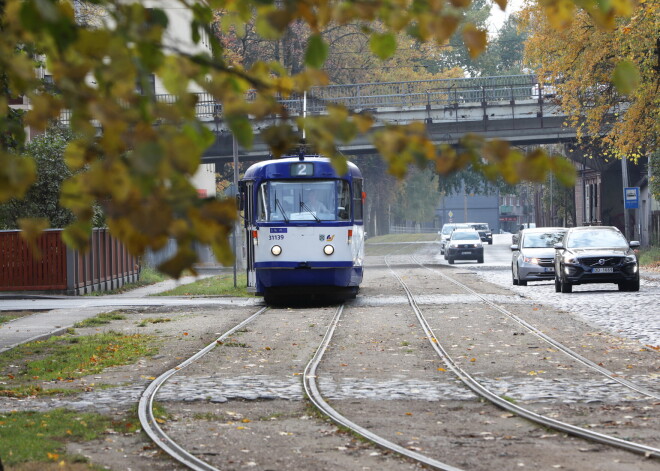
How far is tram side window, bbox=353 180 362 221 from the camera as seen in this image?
981 inches

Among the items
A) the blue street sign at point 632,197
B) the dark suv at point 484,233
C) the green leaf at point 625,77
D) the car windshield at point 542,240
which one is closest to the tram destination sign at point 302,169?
the car windshield at point 542,240

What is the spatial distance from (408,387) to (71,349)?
660 centimetres

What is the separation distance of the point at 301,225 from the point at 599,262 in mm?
7512

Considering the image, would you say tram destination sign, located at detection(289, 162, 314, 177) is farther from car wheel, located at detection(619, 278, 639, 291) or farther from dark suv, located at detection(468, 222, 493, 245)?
dark suv, located at detection(468, 222, 493, 245)

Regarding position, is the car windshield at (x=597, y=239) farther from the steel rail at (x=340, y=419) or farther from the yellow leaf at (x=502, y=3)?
the yellow leaf at (x=502, y=3)

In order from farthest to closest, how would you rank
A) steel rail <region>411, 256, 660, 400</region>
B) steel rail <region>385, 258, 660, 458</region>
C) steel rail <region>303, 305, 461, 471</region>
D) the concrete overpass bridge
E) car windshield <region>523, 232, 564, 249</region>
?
the concrete overpass bridge, car windshield <region>523, 232, 564, 249</region>, steel rail <region>411, 256, 660, 400</region>, steel rail <region>385, 258, 660, 458</region>, steel rail <region>303, 305, 461, 471</region>

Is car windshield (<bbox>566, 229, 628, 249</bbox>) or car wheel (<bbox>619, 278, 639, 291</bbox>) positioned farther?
car windshield (<bbox>566, 229, 628, 249</bbox>)

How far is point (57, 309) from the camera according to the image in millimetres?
25953

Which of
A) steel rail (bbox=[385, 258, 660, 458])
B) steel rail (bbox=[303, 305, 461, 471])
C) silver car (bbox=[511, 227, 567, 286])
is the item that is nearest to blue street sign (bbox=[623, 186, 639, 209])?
silver car (bbox=[511, 227, 567, 286])

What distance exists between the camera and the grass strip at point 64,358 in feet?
43.1

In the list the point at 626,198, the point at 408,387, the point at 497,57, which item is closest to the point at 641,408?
the point at 408,387

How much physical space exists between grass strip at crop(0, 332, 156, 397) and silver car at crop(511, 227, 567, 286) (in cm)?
1647

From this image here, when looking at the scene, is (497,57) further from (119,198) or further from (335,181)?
(119,198)

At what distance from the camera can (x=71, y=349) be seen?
1658cm
